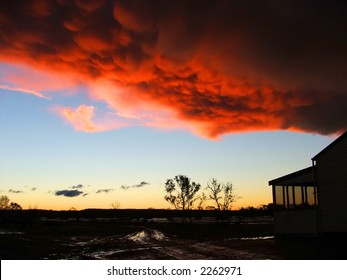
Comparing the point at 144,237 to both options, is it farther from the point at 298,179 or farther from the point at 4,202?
the point at 4,202

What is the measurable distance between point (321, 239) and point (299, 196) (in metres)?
4.03

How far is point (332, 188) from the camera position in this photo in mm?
25484

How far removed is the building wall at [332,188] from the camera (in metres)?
24.8

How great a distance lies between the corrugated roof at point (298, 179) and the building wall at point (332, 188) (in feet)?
2.32

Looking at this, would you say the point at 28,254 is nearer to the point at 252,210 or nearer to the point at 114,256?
the point at 114,256

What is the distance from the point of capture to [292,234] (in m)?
27.5

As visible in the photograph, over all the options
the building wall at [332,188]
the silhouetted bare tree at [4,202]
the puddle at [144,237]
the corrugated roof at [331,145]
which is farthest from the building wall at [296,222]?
the silhouetted bare tree at [4,202]

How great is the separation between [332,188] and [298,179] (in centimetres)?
260

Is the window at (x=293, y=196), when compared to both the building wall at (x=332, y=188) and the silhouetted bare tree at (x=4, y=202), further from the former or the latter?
the silhouetted bare tree at (x=4, y=202)

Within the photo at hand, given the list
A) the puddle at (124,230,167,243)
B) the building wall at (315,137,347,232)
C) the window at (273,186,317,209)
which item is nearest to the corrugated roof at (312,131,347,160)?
the building wall at (315,137,347,232)

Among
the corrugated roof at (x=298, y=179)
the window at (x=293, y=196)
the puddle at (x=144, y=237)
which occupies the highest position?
the corrugated roof at (x=298, y=179)

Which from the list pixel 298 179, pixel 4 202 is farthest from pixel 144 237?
pixel 4 202
